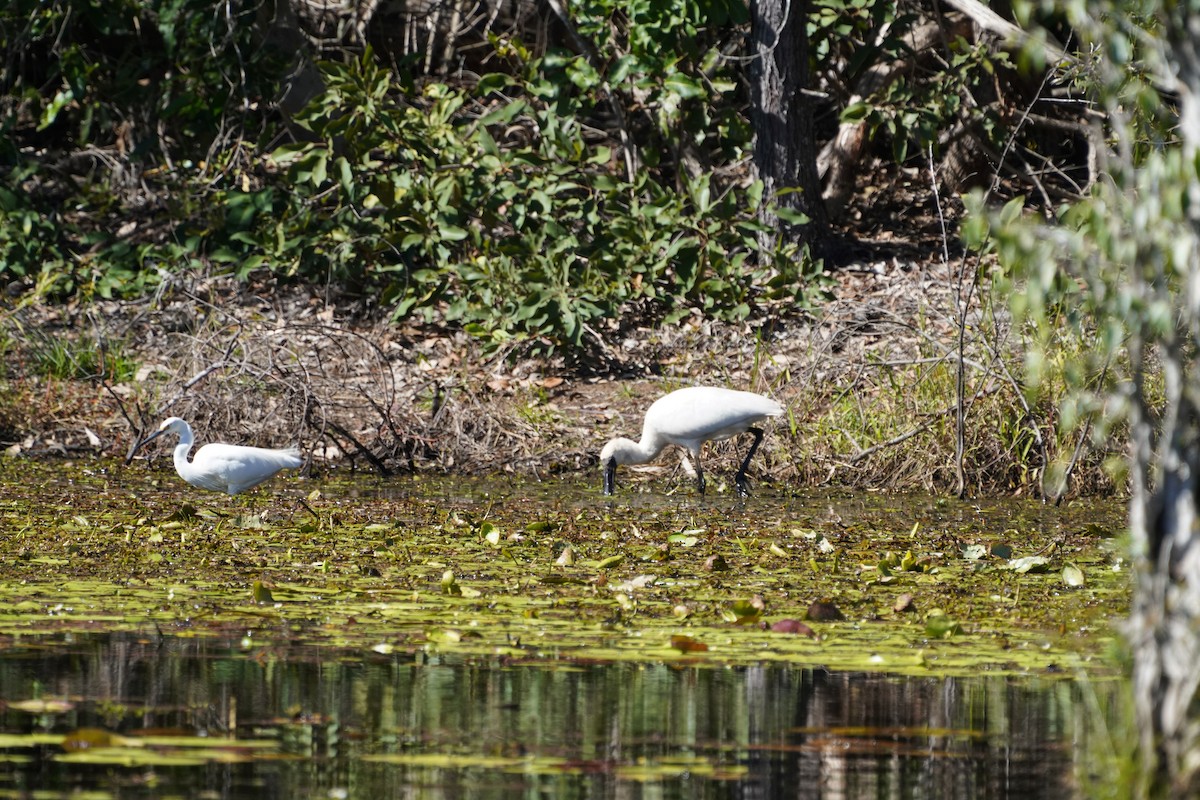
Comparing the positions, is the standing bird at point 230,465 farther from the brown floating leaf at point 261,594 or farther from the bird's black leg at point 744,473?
the brown floating leaf at point 261,594

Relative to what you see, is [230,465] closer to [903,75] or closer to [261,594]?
[261,594]

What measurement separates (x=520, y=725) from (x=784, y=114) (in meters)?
10.8

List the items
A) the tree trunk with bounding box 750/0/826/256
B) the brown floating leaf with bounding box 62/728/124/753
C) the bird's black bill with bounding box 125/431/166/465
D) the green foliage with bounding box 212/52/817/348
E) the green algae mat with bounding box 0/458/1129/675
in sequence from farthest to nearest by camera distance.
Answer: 1. the tree trunk with bounding box 750/0/826/256
2. the green foliage with bounding box 212/52/817/348
3. the bird's black bill with bounding box 125/431/166/465
4. the green algae mat with bounding box 0/458/1129/675
5. the brown floating leaf with bounding box 62/728/124/753

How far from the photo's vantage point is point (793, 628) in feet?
20.0

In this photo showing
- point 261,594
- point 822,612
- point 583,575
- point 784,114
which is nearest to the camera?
point 822,612

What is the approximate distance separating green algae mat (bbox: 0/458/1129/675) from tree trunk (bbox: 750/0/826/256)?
15.7 ft

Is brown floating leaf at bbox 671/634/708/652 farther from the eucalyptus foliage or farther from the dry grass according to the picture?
the dry grass

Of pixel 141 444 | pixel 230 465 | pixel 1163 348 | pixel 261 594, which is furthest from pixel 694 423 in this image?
pixel 1163 348

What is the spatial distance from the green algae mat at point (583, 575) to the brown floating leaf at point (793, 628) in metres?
0.01

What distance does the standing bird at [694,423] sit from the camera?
442 inches

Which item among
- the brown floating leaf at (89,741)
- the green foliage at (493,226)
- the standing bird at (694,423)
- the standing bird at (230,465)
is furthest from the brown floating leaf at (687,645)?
the green foliage at (493,226)

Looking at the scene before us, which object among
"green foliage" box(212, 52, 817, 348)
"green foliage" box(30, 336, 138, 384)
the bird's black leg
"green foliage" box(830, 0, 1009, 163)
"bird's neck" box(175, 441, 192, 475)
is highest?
"green foliage" box(830, 0, 1009, 163)

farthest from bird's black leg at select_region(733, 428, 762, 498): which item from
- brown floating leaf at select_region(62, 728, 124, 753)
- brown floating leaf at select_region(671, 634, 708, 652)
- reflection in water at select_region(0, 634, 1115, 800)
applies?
brown floating leaf at select_region(62, 728, 124, 753)

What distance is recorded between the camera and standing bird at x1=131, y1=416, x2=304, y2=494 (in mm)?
10227
